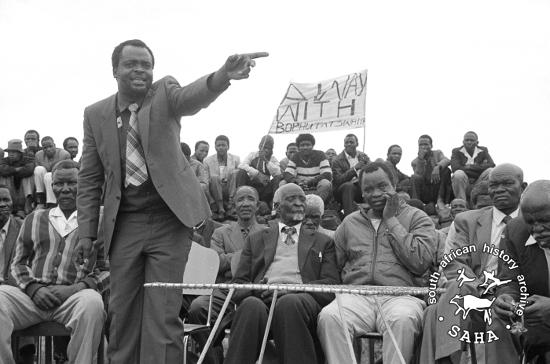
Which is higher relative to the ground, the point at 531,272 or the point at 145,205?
the point at 145,205

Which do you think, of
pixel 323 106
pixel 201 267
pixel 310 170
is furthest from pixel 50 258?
pixel 323 106

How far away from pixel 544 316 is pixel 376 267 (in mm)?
1772

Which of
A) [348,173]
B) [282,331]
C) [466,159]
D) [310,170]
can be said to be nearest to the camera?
[282,331]

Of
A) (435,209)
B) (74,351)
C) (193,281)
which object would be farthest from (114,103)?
(435,209)

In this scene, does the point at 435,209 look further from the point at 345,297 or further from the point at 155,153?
the point at 155,153

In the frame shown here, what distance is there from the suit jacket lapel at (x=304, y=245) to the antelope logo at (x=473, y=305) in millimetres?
1496

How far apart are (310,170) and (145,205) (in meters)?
7.39

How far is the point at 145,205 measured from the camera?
4.46 meters

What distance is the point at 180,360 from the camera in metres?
4.36

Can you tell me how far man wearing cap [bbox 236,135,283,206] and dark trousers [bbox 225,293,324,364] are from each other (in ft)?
22.4

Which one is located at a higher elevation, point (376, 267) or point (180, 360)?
point (376, 267)

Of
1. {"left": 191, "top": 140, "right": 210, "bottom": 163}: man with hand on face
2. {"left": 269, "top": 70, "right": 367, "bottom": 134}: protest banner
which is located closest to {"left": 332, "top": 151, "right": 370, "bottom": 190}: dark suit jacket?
{"left": 269, "top": 70, "right": 367, "bottom": 134}: protest banner

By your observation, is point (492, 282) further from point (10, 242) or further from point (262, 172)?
point (262, 172)

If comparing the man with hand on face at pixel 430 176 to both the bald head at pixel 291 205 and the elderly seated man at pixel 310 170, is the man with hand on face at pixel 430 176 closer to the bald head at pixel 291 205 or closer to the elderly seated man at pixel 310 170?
the elderly seated man at pixel 310 170
